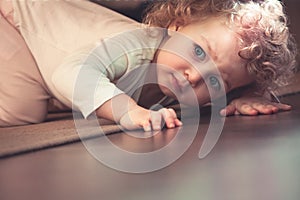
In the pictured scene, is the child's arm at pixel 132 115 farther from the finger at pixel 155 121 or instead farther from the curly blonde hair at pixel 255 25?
the curly blonde hair at pixel 255 25

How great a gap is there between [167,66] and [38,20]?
0.25 meters

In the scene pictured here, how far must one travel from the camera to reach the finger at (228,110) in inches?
37.3

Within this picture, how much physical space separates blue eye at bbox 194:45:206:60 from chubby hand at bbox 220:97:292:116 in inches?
3.8

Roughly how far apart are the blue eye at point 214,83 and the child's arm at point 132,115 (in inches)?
5.1

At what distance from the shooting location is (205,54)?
93 cm

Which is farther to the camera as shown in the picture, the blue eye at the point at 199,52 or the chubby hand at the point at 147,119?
the blue eye at the point at 199,52

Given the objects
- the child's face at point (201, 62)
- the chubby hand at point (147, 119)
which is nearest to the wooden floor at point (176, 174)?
the chubby hand at point (147, 119)

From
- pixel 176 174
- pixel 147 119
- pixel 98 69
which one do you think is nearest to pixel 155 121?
pixel 147 119

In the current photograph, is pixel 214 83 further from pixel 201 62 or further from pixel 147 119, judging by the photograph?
pixel 147 119

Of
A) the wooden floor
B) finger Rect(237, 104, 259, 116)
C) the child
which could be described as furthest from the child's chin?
the wooden floor

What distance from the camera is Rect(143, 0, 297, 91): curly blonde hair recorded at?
943 millimetres

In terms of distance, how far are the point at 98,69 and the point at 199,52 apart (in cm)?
17

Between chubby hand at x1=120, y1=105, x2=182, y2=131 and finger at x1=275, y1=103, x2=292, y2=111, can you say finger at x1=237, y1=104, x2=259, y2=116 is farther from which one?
chubby hand at x1=120, y1=105, x2=182, y2=131

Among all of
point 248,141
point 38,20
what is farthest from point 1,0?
point 248,141
